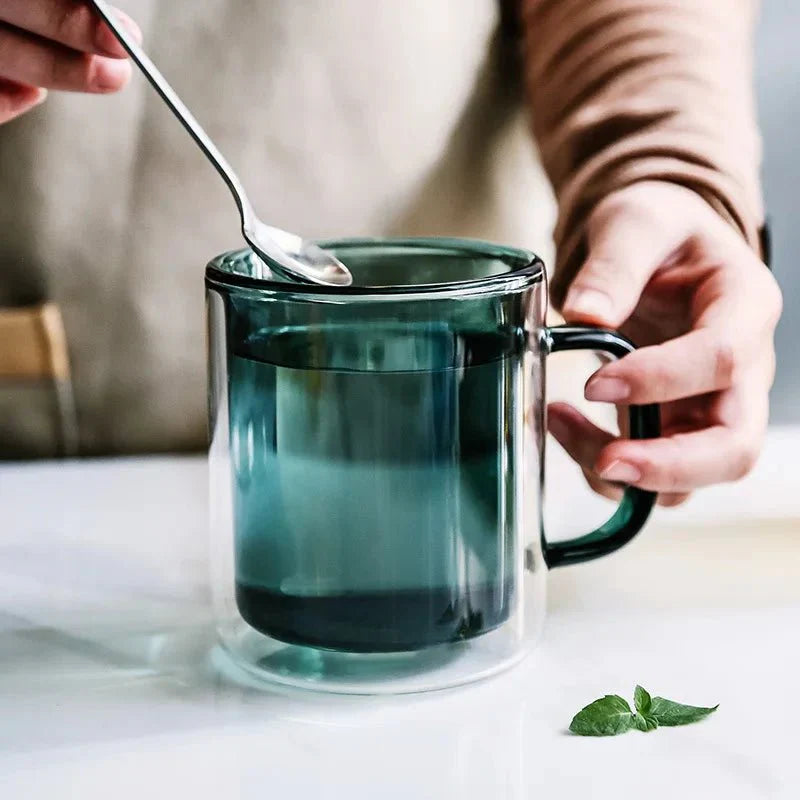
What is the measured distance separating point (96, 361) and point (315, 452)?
54 centimetres

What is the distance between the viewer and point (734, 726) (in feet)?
1.34

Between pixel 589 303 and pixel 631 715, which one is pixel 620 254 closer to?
pixel 589 303

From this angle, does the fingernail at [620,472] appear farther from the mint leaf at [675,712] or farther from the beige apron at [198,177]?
the beige apron at [198,177]

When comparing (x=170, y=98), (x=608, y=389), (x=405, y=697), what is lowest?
(x=405, y=697)

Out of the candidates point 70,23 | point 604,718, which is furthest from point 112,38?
point 604,718

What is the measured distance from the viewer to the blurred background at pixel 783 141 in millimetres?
1129

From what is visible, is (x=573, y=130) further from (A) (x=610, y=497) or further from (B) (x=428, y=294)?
(B) (x=428, y=294)

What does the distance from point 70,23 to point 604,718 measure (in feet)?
1.18

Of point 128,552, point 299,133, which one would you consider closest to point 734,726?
point 128,552

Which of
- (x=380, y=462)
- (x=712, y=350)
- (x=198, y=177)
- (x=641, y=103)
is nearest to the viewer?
(x=380, y=462)

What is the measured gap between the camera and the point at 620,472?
0.46m

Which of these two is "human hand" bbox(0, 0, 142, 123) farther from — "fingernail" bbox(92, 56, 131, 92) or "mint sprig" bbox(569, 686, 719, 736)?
"mint sprig" bbox(569, 686, 719, 736)

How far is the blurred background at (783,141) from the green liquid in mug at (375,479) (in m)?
0.82

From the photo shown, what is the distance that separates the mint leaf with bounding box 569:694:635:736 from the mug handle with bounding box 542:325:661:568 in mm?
76
